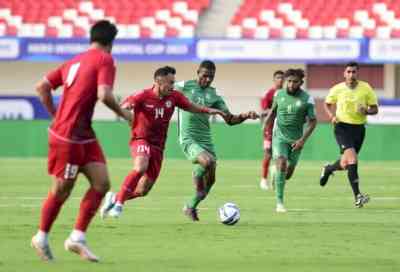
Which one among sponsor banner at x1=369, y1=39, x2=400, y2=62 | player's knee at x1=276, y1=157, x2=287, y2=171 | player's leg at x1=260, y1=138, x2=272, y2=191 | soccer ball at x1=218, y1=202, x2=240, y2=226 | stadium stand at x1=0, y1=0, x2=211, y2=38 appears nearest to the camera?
soccer ball at x1=218, y1=202, x2=240, y2=226

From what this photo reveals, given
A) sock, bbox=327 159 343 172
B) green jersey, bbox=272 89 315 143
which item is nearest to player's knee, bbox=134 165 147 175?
green jersey, bbox=272 89 315 143

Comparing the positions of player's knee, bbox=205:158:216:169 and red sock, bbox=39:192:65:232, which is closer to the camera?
red sock, bbox=39:192:65:232

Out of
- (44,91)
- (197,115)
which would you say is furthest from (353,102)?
(44,91)

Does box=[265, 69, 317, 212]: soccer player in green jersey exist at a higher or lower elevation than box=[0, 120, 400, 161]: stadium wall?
higher

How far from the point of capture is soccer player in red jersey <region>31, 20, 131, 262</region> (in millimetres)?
11438

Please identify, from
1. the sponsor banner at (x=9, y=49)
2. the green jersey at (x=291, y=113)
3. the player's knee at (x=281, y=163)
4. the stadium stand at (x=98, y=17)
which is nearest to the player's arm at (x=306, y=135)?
the green jersey at (x=291, y=113)

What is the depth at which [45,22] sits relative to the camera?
42906mm

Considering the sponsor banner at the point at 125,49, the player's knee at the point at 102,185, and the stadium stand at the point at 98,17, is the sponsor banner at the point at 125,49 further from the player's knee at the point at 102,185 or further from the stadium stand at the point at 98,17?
the player's knee at the point at 102,185

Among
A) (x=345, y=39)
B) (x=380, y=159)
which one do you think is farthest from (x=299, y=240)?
(x=345, y=39)

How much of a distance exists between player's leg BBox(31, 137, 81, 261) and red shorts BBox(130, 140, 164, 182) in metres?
4.57

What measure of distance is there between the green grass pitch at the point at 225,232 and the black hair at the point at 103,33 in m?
2.02

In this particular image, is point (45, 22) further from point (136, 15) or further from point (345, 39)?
point (345, 39)

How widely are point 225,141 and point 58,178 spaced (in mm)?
24677

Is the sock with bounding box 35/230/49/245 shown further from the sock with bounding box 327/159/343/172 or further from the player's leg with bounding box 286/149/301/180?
the sock with bounding box 327/159/343/172
